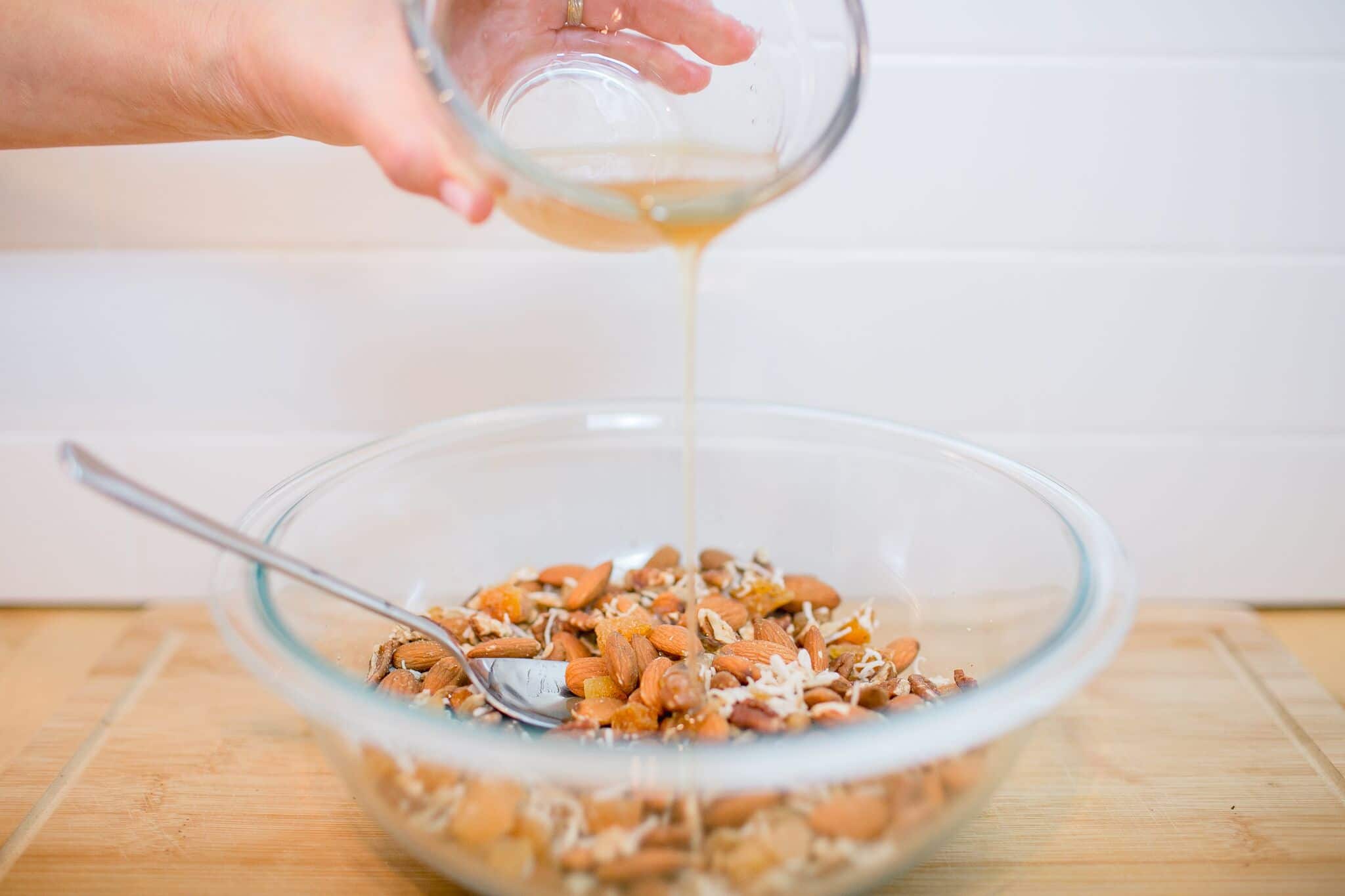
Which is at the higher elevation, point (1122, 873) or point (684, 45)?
point (684, 45)

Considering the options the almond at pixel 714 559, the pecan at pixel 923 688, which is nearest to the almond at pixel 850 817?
the pecan at pixel 923 688

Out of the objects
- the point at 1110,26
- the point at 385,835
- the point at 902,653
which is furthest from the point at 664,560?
the point at 1110,26

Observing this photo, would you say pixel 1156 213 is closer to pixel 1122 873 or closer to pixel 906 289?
pixel 906 289

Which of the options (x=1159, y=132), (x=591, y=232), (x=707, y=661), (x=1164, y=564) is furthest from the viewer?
(x=1164, y=564)

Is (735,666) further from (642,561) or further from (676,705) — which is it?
(642,561)

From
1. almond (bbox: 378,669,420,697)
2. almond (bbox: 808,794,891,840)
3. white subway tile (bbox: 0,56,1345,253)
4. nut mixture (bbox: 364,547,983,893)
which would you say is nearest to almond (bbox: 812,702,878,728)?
nut mixture (bbox: 364,547,983,893)

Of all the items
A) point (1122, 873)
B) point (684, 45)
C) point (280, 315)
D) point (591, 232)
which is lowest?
point (1122, 873)

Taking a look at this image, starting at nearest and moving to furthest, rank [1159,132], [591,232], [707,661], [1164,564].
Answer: [591,232] < [707,661] < [1159,132] < [1164,564]

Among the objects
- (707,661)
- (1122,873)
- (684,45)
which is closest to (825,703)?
(707,661)
